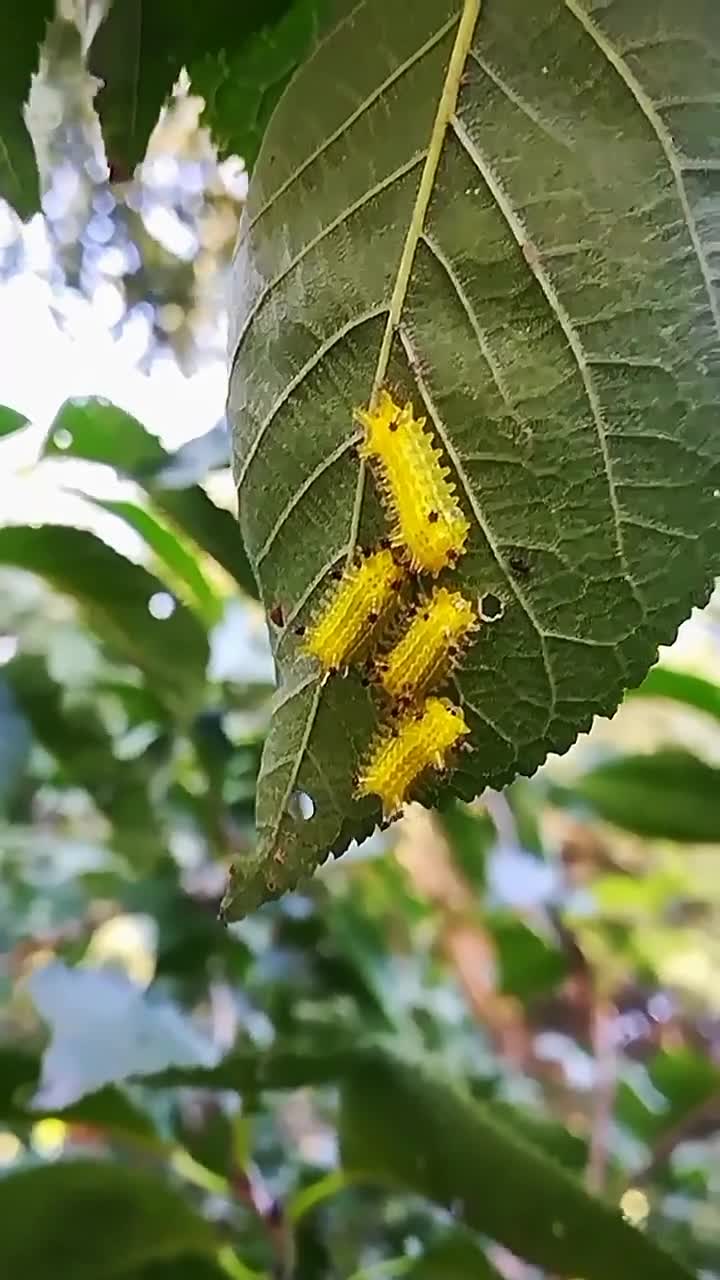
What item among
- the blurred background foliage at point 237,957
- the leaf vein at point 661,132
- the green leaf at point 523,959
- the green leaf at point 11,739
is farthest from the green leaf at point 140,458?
the green leaf at point 523,959

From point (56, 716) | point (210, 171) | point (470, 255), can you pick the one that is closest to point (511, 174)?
point (470, 255)

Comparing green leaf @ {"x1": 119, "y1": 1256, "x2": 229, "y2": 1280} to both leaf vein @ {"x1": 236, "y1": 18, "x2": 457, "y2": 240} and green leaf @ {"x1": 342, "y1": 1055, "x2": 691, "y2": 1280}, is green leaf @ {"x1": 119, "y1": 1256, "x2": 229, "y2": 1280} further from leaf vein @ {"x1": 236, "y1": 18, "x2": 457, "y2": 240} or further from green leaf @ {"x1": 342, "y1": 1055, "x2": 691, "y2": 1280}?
leaf vein @ {"x1": 236, "y1": 18, "x2": 457, "y2": 240}

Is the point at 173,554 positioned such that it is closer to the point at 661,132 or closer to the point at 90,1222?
the point at 90,1222

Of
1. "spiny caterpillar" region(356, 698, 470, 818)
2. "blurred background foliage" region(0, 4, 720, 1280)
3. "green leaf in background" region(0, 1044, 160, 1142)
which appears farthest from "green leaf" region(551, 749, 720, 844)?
"spiny caterpillar" region(356, 698, 470, 818)

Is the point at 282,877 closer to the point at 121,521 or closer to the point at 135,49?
the point at 135,49

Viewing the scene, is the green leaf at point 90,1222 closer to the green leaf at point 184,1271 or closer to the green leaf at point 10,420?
the green leaf at point 184,1271

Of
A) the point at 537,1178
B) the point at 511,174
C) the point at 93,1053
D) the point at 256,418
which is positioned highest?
the point at 511,174
